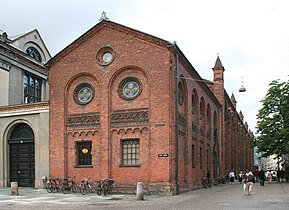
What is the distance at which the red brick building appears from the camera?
26594mm

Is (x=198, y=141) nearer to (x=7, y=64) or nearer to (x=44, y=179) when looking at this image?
(x=44, y=179)

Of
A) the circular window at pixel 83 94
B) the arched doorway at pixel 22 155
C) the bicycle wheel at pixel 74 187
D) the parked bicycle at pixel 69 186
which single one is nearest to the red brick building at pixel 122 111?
the circular window at pixel 83 94

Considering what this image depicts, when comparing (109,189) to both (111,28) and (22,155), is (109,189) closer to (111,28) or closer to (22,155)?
(22,155)

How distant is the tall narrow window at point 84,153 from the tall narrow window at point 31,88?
44.9 feet

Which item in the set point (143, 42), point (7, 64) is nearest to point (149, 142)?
point (143, 42)

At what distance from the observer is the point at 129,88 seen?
2838 cm

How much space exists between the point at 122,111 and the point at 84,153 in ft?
13.2

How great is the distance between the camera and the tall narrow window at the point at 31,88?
41.2 m

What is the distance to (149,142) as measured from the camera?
26750 mm

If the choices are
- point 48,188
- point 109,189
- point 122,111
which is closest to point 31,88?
point 48,188

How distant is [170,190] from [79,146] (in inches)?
292

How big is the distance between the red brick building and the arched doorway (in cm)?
275

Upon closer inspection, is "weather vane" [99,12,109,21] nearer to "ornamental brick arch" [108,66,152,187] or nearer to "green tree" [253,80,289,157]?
"ornamental brick arch" [108,66,152,187]

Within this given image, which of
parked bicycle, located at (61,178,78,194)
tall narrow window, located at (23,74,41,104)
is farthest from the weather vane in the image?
tall narrow window, located at (23,74,41,104)
